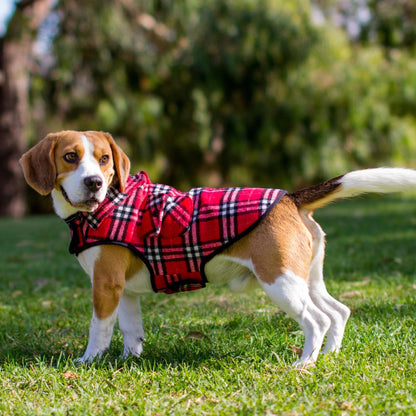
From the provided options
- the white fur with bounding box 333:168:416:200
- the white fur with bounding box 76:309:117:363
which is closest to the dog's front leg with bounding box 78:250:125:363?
the white fur with bounding box 76:309:117:363

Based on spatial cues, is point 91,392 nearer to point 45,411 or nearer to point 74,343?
point 45,411

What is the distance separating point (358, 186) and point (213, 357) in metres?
1.29

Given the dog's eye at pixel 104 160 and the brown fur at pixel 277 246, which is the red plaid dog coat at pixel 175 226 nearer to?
the brown fur at pixel 277 246

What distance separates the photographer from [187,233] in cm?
304

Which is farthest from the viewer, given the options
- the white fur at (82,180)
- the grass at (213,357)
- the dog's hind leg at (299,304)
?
the white fur at (82,180)

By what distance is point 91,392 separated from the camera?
2.63 meters

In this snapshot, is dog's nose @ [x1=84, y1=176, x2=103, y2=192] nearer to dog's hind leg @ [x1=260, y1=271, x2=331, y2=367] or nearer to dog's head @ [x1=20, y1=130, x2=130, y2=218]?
dog's head @ [x1=20, y1=130, x2=130, y2=218]

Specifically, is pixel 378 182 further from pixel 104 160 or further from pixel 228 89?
pixel 228 89

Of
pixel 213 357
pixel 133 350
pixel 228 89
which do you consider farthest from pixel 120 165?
pixel 228 89

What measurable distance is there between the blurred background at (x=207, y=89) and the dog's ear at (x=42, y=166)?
11872mm

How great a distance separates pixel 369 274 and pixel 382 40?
1707 centimetres

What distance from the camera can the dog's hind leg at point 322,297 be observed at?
3076 millimetres

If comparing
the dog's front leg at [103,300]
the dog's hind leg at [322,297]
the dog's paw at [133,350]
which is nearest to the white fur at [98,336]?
the dog's front leg at [103,300]

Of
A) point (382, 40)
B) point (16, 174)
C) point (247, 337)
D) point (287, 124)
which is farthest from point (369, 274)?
point (382, 40)
